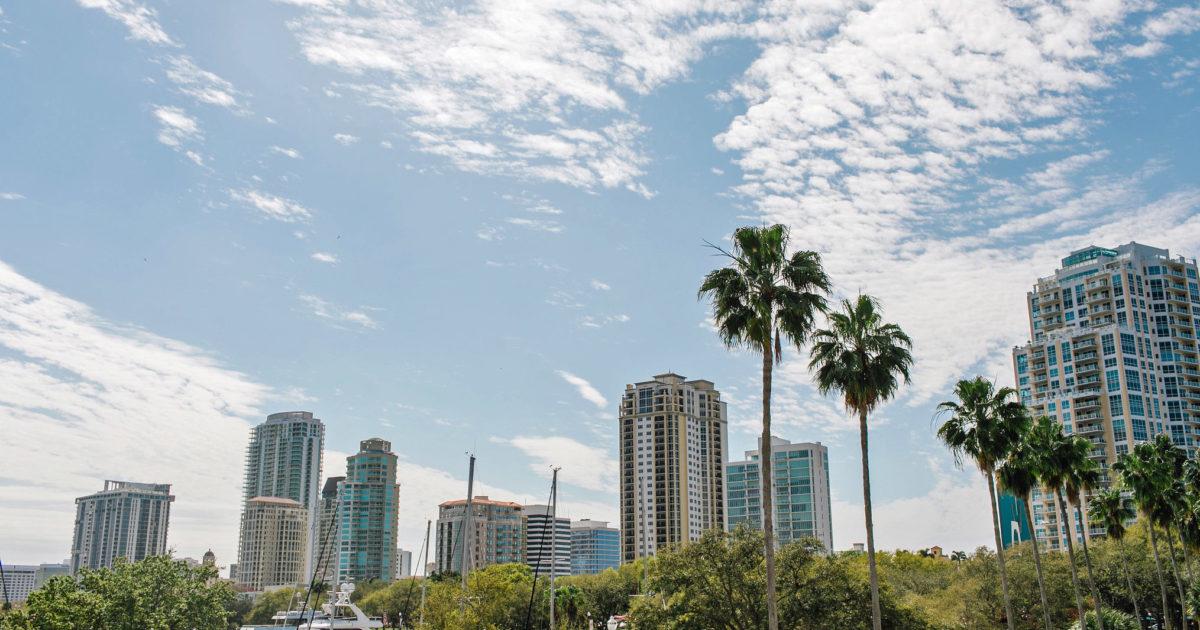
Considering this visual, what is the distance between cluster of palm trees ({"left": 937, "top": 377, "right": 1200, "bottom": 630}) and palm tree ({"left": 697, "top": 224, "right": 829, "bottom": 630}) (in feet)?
54.3

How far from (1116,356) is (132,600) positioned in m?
128

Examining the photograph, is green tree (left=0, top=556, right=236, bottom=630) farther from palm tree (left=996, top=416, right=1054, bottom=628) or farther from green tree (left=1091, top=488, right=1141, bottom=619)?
green tree (left=1091, top=488, right=1141, bottom=619)

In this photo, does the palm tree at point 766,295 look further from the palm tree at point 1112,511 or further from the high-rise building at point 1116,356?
the high-rise building at point 1116,356

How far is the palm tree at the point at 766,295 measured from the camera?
98.7 ft

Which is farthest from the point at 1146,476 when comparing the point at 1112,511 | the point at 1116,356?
the point at 1116,356

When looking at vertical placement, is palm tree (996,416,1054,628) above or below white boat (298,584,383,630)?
above

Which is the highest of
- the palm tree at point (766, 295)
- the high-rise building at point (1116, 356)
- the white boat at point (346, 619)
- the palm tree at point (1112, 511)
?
the high-rise building at point (1116, 356)

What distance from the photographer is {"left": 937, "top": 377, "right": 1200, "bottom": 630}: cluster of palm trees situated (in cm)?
4206

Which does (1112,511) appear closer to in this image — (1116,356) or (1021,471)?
(1021,471)

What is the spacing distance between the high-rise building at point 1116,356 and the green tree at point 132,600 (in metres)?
112

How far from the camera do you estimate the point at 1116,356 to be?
130 meters

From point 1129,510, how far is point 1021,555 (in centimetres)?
1716

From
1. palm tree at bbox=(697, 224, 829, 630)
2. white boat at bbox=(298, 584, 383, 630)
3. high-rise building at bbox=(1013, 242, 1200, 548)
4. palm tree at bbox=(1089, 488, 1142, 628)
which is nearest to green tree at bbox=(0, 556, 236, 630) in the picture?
white boat at bbox=(298, 584, 383, 630)

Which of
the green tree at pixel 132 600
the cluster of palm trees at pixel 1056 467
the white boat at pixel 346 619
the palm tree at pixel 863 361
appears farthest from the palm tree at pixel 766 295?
the white boat at pixel 346 619
